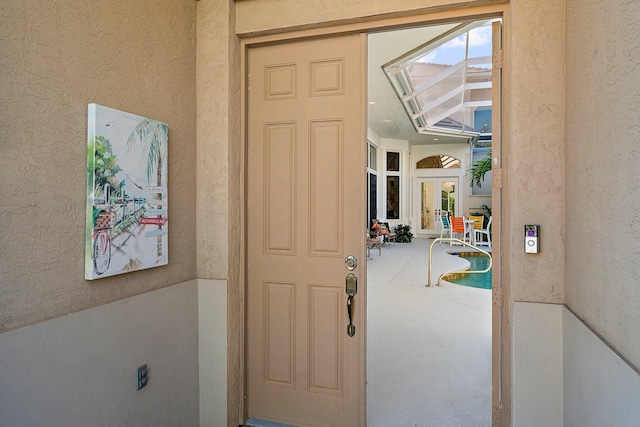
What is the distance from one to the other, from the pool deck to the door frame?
652 mm

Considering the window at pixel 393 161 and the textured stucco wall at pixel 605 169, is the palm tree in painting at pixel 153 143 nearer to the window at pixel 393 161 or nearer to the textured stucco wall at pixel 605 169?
the textured stucco wall at pixel 605 169

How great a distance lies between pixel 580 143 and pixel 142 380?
2436 mm

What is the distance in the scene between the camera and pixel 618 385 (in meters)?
1.14

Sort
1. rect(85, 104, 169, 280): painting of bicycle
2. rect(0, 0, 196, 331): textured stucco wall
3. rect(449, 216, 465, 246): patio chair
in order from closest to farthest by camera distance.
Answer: rect(0, 0, 196, 331): textured stucco wall
rect(85, 104, 169, 280): painting of bicycle
rect(449, 216, 465, 246): patio chair

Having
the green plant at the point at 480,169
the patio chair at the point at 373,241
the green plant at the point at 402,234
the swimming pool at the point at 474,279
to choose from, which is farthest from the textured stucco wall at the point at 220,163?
the green plant at the point at 402,234

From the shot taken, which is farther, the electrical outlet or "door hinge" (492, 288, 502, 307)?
"door hinge" (492, 288, 502, 307)

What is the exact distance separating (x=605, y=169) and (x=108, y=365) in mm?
2269

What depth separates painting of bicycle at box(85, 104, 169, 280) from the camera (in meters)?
1.63

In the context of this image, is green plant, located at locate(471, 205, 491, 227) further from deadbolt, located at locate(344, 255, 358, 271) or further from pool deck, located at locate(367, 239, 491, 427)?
deadbolt, located at locate(344, 255, 358, 271)

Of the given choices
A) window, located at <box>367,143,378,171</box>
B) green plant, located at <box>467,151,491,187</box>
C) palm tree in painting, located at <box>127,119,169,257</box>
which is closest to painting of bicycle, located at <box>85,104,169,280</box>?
palm tree in painting, located at <box>127,119,169,257</box>

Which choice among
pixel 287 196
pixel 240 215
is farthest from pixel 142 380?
pixel 287 196

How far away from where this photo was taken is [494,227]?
6.85 ft

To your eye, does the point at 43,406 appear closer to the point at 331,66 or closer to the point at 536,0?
the point at 331,66

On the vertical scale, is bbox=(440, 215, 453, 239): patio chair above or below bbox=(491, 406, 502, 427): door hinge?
above
